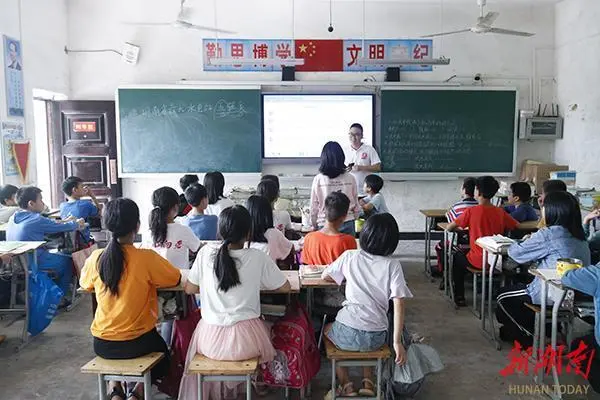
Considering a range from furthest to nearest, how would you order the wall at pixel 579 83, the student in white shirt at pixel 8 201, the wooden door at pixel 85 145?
the wooden door at pixel 85 145 < the wall at pixel 579 83 < the student in white shirt at pixel 8 201

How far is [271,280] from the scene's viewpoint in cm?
263

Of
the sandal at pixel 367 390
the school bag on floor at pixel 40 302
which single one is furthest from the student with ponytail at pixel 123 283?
the school bag on floor at pixel 40 302

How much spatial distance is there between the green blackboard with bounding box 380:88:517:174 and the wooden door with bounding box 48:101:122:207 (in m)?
3.47

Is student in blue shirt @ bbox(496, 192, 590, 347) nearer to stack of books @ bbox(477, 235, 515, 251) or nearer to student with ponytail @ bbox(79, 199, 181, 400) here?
stack of books @ bbox(477, 235, 515, 251)

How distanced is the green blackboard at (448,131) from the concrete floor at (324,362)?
2726 millimetres

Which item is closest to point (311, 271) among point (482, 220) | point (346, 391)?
point (346, 391)

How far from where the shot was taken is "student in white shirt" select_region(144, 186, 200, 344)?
127 inches

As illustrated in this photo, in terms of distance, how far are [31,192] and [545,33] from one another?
6.37m

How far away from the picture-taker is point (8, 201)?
4.75 metres

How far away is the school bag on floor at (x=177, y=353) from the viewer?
2908 millimetres

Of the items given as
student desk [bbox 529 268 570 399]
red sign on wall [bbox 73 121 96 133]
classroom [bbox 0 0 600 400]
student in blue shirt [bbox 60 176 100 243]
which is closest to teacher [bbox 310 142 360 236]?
classroom [bbox 0 0 600 400]

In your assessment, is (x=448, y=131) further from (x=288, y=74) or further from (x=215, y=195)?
(x=215, y=195)

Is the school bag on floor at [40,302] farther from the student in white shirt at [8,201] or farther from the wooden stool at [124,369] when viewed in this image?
the wooden stool at [124,369]
